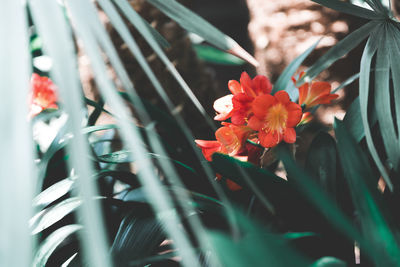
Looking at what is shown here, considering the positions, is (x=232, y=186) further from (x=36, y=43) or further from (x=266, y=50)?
(x=36, y=43)

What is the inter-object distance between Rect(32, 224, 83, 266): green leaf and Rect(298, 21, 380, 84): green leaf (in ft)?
1.63

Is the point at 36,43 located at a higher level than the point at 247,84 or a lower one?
higher

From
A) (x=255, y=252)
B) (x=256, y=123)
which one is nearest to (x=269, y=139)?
(x=256, y=123)

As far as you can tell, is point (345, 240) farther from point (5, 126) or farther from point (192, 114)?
point (192, 114)

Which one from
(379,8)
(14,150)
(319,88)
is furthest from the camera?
(319,88)

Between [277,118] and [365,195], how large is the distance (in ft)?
0.66

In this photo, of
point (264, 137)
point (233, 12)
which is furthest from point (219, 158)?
point (233, 12)

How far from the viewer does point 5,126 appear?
0.67ft

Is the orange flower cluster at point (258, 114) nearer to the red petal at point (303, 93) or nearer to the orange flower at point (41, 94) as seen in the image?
the red petal at point (303, 93)

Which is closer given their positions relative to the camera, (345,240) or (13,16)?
(13,16)

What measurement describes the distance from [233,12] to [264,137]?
2.00 metres

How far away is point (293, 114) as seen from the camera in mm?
614

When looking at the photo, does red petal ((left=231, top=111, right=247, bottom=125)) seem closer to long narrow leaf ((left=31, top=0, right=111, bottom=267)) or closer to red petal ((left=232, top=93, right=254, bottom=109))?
red petal ((left=232, top=93, right=254, bottom=109))

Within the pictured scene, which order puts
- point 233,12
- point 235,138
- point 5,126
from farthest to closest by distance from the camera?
point 233,12
point 235,138
point 5,126
